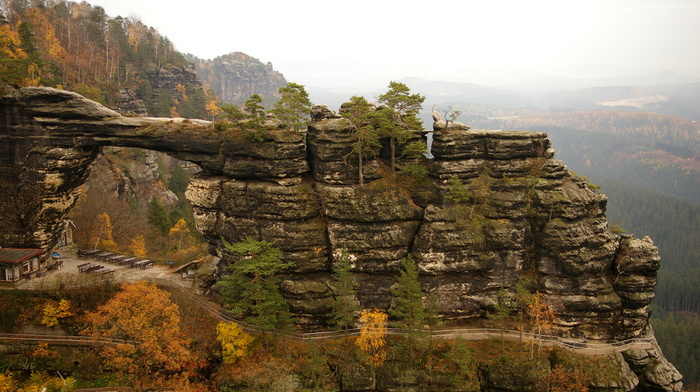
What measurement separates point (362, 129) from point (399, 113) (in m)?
3.68

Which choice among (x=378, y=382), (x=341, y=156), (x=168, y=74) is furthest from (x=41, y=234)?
(x=168, y=74)

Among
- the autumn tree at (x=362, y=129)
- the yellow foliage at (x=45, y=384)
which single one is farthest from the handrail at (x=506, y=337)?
the autumn tree at (x=362, y=129)

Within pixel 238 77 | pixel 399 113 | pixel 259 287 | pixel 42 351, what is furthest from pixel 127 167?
pixel 238 77

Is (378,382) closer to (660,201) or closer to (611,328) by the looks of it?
(611,328)

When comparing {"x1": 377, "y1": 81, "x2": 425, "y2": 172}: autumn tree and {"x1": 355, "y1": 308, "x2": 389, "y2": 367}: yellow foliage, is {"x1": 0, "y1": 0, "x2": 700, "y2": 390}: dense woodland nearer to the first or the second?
{"x1": 355, "y1": 308, "x2": 389, "y2": 367}: yellow foliage

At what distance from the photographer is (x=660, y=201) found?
15662 cm

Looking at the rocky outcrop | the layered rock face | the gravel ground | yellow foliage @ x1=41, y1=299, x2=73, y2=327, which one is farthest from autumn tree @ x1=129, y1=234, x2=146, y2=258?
the rocky outcrop

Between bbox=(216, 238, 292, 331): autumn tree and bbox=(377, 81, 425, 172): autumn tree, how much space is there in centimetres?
1147

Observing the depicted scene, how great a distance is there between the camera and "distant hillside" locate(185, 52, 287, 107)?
516ft

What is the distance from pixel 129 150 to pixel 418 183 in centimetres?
5107

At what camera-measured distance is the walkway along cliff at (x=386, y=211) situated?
28266mm

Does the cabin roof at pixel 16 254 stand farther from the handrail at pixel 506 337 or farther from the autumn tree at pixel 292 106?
the autumn tree at pixel 292 106

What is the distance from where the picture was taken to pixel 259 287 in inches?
1009

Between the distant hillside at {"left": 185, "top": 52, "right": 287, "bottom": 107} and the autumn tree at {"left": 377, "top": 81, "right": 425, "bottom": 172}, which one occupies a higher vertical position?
the distant hillside at {"left": 185, "top": 52, "right": 287, "bottom": 107}
